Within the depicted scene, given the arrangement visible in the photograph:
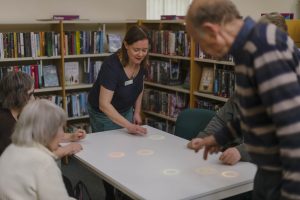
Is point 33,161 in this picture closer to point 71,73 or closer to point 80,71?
point 71,73

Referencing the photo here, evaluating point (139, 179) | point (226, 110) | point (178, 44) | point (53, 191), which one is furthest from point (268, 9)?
point (53, 191)

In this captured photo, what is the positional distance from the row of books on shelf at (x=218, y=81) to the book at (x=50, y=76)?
1.59 metres

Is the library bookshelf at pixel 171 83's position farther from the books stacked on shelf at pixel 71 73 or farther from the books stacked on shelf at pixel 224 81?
the books stacked on shelf at pixel 71 73

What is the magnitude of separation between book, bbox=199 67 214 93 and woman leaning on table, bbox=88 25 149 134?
120 cm

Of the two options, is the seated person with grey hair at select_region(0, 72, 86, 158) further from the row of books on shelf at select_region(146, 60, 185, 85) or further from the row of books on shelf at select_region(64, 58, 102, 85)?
the row of books on shelf at select_region(146, 60, 185, 85)

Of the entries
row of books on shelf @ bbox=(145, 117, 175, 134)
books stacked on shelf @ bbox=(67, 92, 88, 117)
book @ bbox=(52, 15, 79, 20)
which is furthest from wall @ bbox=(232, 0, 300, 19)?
books stacked on shelf @ bbox=(67, 92, 88, 117)

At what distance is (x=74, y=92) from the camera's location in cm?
459

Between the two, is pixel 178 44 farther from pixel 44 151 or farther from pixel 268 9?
pixel 44 151

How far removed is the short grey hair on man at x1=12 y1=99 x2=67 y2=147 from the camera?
160 cm

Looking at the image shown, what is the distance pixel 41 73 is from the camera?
4234mm

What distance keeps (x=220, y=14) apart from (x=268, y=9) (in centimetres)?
484

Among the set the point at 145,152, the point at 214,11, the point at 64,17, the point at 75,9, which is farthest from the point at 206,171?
the point at 75,9

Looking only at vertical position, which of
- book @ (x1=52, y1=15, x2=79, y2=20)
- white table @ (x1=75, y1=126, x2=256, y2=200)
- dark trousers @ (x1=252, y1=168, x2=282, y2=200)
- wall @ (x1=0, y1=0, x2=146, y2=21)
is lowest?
white table @ (x1=75, y1=126, x2=256, y2=200)

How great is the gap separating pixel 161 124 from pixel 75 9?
1673 millimetres
